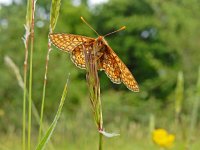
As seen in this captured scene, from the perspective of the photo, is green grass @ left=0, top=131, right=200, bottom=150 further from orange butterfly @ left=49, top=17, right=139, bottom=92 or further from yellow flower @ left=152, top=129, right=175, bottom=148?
orange butterfly @ left=49, top=17, right=139, bottom=92

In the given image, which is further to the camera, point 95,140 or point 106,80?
point 106,80

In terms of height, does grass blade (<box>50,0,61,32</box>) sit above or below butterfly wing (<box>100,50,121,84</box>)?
above

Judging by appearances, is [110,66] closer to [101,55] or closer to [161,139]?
[101,55]

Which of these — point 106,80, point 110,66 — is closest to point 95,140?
point 110,66

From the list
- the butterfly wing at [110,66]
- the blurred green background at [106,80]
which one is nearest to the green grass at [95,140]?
the blurred green background at [106,80]

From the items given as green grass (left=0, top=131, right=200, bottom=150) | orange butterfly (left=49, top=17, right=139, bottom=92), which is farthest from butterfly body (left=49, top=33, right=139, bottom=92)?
green grass (left=0, top=131, right=200, bottom=150)

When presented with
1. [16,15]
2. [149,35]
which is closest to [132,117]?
[16,15]

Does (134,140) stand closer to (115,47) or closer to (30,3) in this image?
(30,3)
